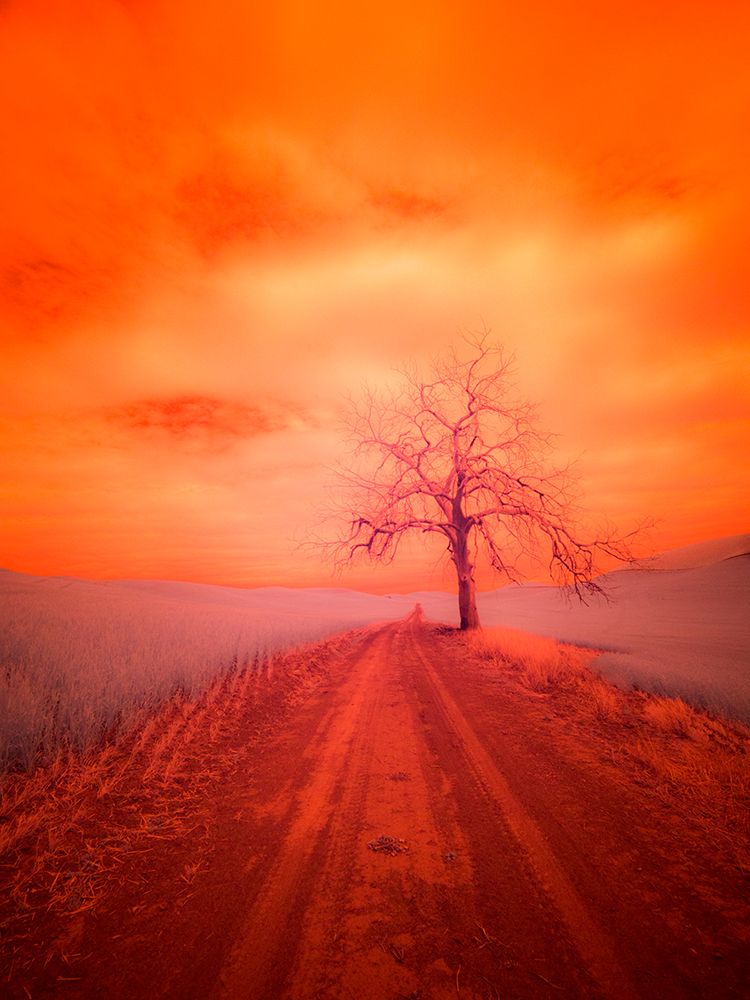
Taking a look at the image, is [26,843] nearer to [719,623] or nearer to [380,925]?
[380,925]

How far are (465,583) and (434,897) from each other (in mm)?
15030

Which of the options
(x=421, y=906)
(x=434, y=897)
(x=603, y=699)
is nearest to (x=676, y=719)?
(x=603, y=699)

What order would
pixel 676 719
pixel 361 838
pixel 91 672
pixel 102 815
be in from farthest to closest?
pixel 91 672
pixel 676 719
pixel 102 815
pixel 361 838

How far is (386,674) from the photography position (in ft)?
32.0

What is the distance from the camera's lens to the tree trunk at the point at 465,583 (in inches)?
687

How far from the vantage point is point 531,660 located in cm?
997

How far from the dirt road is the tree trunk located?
497 inches

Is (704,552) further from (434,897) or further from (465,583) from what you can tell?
(434,897)

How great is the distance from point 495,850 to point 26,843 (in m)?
3.83

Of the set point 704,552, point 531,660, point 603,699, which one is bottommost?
point 603,699

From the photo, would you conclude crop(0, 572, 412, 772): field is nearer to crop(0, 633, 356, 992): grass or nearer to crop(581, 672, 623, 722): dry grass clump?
crop(0, 633, 356, 992): grass

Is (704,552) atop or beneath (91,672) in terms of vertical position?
atop

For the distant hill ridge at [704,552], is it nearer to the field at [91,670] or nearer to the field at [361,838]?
the field at [361,838]

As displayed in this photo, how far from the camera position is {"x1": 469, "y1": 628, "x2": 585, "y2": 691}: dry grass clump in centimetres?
873
